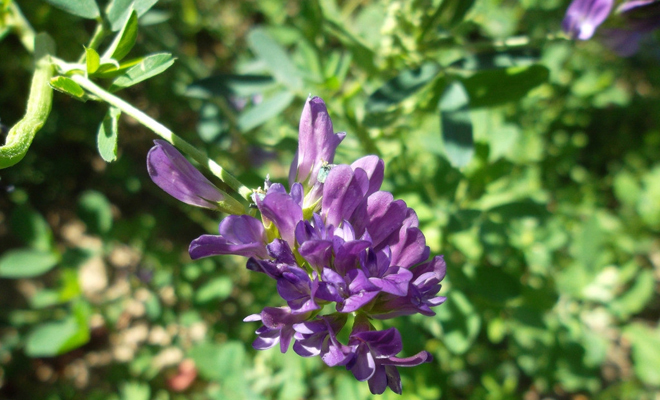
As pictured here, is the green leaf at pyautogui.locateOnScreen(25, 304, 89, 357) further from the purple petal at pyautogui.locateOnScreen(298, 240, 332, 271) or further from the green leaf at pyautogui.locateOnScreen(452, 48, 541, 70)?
the green leaf at pyautogui.locateOnScreen(452, 48, 541, 70)

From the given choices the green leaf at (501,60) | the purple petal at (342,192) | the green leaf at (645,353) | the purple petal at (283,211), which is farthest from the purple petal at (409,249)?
the green leaf at (645,353)

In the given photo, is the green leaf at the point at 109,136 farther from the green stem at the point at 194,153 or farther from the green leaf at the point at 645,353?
the green leaf at the point at 645,353

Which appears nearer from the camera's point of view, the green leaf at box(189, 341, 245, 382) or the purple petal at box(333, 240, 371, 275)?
the purple petal at box(333, 240, 371, 275)

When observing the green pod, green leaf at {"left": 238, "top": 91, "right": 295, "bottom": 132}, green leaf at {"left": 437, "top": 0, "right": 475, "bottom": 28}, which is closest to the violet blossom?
green leaf at {"left": 437, "top": 0, "right": 475, "bottom": 28}

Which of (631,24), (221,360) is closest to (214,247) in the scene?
(221,360)

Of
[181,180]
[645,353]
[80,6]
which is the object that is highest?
[80,6]

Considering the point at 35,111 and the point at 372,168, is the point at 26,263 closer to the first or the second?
the point at 35,111
